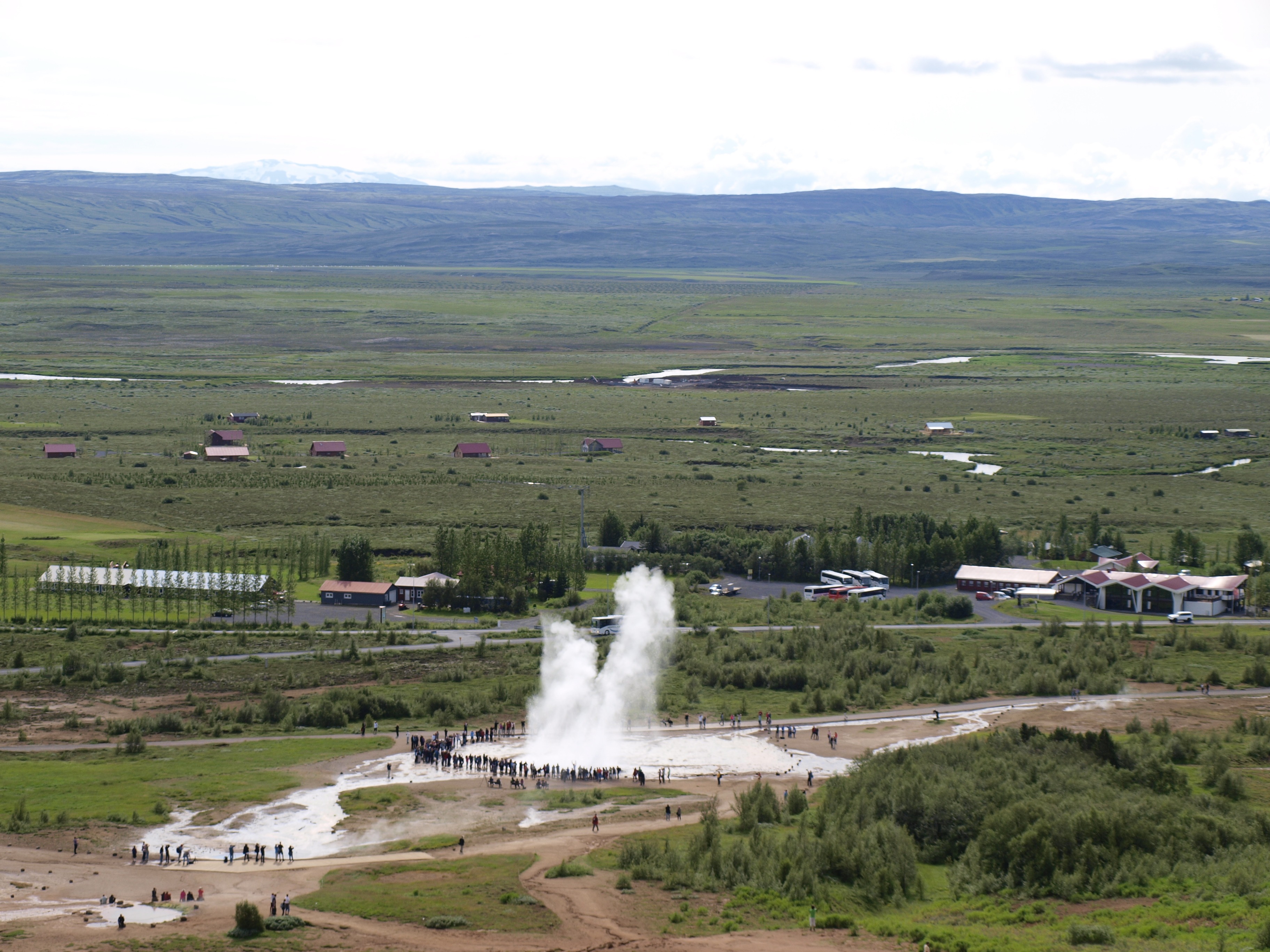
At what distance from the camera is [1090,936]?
3166 centimetres

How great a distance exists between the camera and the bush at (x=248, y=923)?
3209cm

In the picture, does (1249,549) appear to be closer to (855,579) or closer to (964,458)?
(855,579)

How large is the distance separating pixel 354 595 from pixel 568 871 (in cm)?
3492

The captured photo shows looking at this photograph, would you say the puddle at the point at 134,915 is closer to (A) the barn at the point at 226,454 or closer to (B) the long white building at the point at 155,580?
(B) the long white building at the point at 155,580

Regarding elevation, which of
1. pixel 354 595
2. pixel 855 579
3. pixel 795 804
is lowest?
pixel 795 804

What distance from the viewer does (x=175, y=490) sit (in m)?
98.7

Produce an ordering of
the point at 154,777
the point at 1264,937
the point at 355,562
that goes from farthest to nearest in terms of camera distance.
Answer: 1. the point at 355,562
2. the point at 154,777
3. the point at 1264,937

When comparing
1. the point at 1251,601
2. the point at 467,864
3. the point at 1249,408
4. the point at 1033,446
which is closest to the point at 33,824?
the point at 467,864

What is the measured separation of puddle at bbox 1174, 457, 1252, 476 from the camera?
112750 millimetres

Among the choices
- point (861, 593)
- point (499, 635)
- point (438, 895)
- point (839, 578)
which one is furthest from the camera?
point (839, 578)

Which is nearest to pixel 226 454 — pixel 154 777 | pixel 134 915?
pixel 154 777

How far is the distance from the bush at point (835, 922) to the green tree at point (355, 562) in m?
42.0

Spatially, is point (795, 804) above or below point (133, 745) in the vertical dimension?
above

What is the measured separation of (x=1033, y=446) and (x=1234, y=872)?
96512mm
